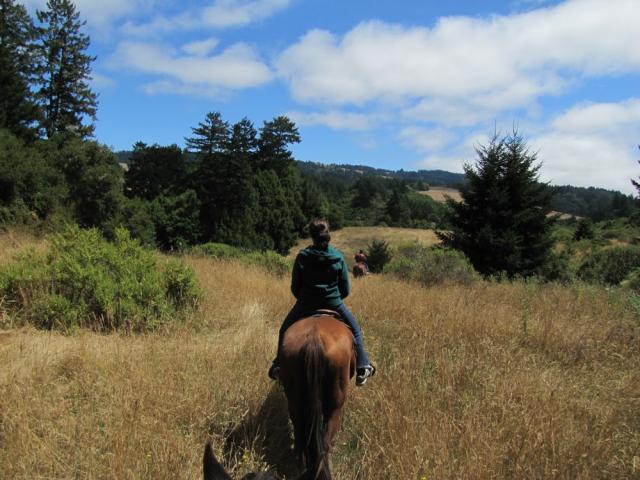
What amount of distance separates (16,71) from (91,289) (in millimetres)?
31565

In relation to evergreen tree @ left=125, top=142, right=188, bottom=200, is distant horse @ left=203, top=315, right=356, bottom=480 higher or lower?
lower

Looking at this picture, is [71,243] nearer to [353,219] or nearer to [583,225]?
[583,225]

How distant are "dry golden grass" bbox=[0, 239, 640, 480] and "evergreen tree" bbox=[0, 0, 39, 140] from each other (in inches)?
1160

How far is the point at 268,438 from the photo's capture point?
13.5 ft

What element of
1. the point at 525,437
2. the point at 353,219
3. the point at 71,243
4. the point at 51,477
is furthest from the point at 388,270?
the point at 353,219

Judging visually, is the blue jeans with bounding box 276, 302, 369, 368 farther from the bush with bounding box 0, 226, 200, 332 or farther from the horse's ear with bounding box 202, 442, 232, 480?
the bush with bounding box 0, 226, 200, 332

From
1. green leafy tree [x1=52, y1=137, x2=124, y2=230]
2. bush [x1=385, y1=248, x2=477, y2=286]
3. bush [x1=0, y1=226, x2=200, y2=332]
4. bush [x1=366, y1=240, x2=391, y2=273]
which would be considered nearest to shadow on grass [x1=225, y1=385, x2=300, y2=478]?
bush [x1=0, y1=226, x2=200, y2=332]

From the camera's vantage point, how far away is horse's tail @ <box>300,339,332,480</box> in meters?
3.35

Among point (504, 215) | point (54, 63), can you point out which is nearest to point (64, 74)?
point (54, 63)

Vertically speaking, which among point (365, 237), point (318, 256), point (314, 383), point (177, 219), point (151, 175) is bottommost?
point (365, 237)

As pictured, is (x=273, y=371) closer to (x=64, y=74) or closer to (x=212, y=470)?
(x=212, y=470)

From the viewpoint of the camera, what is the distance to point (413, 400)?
13.4ft


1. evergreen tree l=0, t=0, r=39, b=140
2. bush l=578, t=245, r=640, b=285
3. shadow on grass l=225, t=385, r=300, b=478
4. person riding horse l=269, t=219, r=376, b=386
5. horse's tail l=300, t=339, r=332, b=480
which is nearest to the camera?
horse's tail l=300, t=339, r=332, b=480

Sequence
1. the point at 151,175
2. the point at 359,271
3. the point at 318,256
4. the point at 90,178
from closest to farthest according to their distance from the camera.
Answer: the point at 318,256
the point at 359,271
the point at 90,178
the point at 151,175
